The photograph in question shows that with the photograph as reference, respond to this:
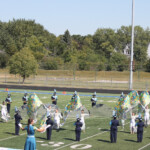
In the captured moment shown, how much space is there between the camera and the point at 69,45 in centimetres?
11525

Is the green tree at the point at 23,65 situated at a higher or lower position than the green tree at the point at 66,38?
lower

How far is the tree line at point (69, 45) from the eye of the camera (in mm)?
79706

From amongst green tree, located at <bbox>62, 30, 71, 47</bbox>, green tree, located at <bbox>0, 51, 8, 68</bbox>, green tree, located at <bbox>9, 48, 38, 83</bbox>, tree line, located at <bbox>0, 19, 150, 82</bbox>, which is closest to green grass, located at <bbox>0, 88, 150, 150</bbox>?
green tree, located at <bbox>9, 48, 38, 83</bbox>

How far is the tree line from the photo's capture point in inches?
3138

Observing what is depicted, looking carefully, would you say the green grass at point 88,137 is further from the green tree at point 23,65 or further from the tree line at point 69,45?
the tree line at point 69,45

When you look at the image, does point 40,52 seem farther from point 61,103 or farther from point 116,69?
point 61,103

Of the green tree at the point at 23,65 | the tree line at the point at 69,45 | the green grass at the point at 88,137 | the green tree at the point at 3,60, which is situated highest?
the tree line at the point at 69,45

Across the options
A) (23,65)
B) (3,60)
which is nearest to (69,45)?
(3,60)

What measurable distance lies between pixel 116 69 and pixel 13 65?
24817mm

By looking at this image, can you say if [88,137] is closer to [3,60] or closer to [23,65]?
[23,65]

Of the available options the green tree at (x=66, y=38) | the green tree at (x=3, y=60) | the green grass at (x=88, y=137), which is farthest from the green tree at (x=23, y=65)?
the green tree at (x=66, y=38)

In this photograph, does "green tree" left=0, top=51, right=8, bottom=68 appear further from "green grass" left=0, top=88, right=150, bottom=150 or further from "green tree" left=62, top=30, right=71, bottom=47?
"green grass" left=0, top=88, right=150, bottom=150

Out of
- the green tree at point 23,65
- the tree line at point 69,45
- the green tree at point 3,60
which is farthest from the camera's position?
the tree line at point 69,45

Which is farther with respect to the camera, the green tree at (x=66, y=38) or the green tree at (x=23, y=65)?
the green tree at (x=66, y=38)
